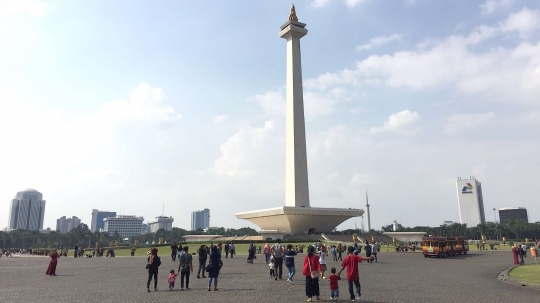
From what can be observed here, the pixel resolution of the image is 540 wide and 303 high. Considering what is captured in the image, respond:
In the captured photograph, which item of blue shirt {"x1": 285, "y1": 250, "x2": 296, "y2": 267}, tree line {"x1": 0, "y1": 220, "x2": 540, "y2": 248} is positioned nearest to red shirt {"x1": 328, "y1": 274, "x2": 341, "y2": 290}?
blue shirt {"x1": 285, "y1": 250, "x2": 296, "y2": 267}

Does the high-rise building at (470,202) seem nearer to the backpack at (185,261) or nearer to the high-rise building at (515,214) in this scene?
the high-rise building at (515,214)

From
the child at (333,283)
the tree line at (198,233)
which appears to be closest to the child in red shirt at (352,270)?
the child at (333,283)

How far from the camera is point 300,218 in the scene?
5603 centimetres

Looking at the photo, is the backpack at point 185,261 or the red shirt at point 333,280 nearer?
the red shirt at point 333,280

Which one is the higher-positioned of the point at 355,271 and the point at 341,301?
the point at 355,271

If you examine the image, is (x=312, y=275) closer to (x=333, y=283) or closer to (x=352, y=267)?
(x=333, y=283)

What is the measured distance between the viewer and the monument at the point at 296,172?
5703cm

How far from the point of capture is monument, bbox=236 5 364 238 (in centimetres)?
5703

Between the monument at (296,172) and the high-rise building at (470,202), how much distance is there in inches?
5622

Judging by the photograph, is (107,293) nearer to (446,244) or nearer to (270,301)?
(270,301)

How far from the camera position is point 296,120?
58.6m

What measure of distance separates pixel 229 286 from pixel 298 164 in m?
45.3

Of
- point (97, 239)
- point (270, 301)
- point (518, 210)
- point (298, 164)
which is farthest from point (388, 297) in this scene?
point (518, 210)

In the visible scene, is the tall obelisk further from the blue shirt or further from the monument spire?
the blue shirt
